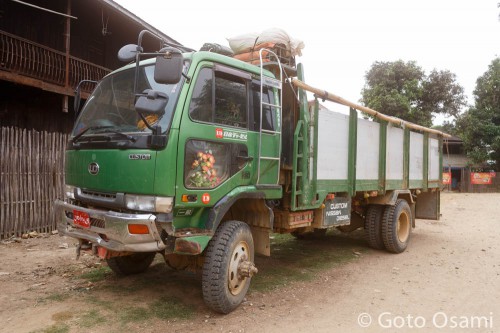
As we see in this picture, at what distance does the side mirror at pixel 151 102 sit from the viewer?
10.7 feet

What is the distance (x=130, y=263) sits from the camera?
4.93 meters

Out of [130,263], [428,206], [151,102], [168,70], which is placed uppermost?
[168,70]

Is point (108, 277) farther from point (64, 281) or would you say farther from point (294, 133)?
point (294, 133)

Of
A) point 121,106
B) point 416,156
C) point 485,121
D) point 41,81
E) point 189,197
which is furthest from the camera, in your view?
point 485,121

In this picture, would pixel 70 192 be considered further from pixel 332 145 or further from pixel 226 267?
pixel 332 145

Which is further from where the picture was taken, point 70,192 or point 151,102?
point 70,192

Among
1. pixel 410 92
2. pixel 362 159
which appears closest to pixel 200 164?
pixel 362 159

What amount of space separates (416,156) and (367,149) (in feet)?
7.11

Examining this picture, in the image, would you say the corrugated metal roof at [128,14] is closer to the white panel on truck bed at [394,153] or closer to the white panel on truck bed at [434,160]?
the white panel on truck bed at [394,153]

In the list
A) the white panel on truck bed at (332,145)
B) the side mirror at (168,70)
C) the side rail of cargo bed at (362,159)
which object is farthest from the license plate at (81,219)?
the white panel on truck bed at (332,145)

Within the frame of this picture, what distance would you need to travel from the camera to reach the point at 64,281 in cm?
481

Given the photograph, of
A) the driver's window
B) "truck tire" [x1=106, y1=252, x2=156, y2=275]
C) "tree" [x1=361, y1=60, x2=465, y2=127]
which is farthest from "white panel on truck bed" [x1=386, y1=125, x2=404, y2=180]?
"tree" [x1=361, y1=60, x2=465, y2=127]

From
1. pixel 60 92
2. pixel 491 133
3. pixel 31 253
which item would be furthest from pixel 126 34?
pixel 491 133

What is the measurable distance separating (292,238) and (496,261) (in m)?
3.79
